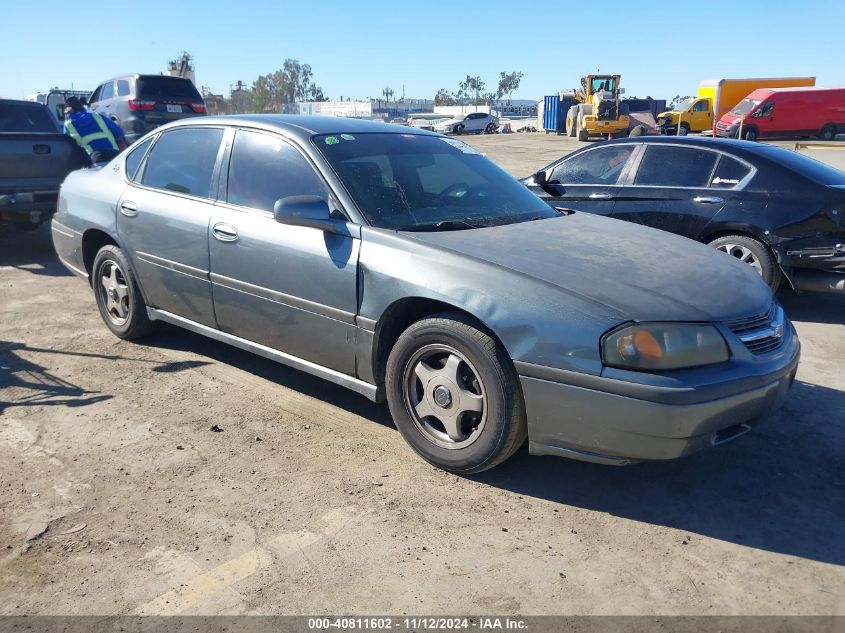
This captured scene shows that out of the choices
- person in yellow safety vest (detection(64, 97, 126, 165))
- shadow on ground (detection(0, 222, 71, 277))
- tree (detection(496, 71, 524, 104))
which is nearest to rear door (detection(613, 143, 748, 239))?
shadow on ground (detection(0, 222, 71, 277))

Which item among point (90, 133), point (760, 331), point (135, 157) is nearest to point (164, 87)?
point (90, 133)

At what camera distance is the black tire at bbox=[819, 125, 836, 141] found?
112 feet

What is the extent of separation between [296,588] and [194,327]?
7.89ft

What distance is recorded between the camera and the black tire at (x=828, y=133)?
3406cm

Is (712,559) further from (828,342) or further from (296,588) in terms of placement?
(828,342)

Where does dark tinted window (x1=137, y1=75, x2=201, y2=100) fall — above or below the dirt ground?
above

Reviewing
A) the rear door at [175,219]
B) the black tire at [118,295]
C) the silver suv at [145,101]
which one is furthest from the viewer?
the silver suv at [145,101]

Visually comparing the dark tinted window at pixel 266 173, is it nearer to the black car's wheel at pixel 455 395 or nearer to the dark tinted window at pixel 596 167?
the black car's wheel at pixel 455 395

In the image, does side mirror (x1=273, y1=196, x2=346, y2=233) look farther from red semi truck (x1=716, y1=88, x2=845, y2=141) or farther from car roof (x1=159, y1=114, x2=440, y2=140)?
red semi truck (x1=716, y1=88, x2=845, y2=141)

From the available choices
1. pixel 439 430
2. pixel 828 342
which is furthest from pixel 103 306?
pixel 828 342

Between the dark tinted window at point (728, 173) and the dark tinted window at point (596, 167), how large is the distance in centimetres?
86

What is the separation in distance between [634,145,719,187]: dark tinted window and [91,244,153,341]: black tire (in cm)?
451

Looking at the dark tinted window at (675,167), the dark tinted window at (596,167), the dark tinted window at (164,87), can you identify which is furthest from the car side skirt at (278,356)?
the dark tinted window at (164,87)

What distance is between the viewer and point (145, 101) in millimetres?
15492
